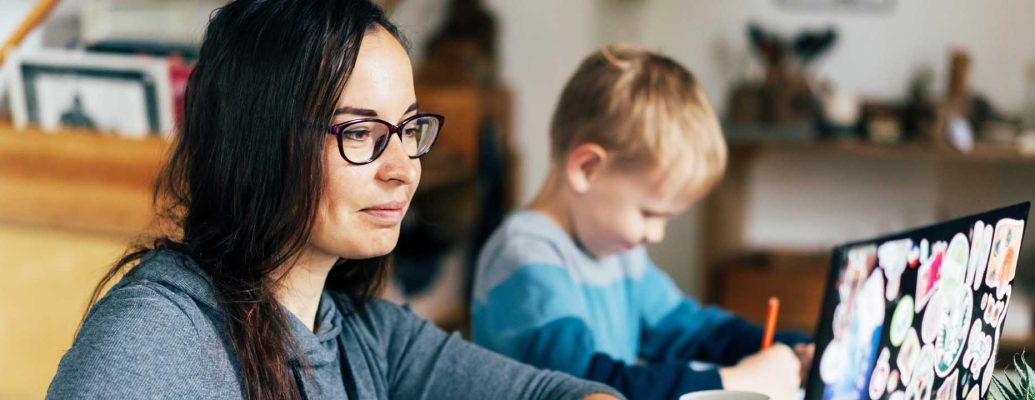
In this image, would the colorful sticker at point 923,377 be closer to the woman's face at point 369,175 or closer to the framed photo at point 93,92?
the woman's face at point 369,175

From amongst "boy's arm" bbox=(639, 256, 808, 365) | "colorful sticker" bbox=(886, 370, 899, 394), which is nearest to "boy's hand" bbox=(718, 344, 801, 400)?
"boy's arm" bbox=(639, 256, 808, 365)

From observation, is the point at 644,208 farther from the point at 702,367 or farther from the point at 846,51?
the point at 846,51

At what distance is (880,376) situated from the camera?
85 centimetres

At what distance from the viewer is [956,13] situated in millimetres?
3619

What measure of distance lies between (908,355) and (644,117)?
585 mm

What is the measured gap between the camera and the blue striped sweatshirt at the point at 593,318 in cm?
125

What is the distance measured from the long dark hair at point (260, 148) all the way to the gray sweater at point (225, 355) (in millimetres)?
27

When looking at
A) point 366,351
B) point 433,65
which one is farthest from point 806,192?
point 366,351

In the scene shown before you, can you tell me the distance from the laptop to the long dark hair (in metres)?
0.44

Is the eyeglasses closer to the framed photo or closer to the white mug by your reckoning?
the white mug

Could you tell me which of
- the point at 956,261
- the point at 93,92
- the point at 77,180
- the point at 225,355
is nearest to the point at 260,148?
the point at 225,355

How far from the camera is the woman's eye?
0.91 meters

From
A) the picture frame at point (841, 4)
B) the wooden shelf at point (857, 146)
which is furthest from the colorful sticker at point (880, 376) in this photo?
the picture frame at point (841, 4)

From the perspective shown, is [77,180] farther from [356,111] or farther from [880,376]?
[880,376]
